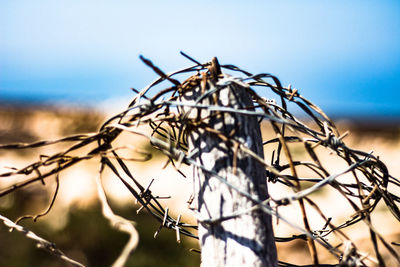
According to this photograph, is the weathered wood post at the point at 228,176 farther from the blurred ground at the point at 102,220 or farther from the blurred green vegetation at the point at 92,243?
the blurred green vegetation at the point at 92,243

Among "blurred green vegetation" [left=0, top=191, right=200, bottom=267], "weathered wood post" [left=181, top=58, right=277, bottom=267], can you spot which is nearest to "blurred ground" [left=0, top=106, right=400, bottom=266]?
"blurred green vegetation" [left=0, top=191, right=200, bottom=267]

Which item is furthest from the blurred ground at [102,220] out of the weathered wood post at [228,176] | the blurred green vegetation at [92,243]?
the weathered wood post at [228,176]

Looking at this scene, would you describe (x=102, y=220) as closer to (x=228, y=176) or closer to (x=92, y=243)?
(x=92, y=243)

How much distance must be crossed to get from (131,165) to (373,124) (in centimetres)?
553

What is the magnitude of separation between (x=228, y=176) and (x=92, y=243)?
336 centimetres

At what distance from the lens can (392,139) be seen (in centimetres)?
714

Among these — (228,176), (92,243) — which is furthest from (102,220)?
(228,176)

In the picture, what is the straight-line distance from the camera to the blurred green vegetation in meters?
3.38

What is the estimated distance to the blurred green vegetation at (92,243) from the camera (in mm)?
3383

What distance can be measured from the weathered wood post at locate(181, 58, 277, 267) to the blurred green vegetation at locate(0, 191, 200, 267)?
2.68m

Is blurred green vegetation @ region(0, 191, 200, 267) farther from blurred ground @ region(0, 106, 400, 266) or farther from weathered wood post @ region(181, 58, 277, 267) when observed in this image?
weathered wood post @ region(181, 58, 277, 267)

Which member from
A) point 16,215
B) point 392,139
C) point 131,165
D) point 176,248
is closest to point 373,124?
point 392,139

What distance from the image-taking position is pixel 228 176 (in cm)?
76

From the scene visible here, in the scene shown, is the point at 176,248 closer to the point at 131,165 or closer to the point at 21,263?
the point at 21,263
